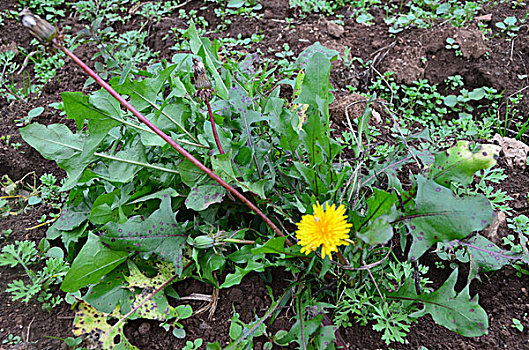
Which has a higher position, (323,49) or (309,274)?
(323,49)

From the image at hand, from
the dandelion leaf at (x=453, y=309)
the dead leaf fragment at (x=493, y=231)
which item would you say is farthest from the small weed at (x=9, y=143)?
the dead leaf fragment at (x=493, y=231)

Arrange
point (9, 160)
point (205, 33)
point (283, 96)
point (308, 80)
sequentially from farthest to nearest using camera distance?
point (205, 33) < point (283, 96) < point (9, 160) < point (308, 80)

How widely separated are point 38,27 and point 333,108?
1.74 meters

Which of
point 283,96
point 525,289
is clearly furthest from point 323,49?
point 525,289

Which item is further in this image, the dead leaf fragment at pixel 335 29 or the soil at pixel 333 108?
the dead leaf fragment at pixel 335 29

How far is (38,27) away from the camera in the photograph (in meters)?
1.33

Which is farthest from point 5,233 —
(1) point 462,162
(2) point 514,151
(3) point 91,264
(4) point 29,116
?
(2) point 514,151

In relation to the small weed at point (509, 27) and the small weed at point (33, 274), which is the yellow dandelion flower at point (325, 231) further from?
the small weed at point (509, 27)

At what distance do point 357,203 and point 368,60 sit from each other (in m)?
1.53

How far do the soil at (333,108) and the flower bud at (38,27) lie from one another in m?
1.19

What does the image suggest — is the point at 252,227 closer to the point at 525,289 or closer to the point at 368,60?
the point at 525,289

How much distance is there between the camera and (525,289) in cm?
194

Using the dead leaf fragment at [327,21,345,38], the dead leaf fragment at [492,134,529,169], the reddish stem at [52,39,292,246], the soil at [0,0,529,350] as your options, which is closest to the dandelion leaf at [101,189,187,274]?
the soil at [0,0,529,350]

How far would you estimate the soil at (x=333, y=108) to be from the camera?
188 centimetres
